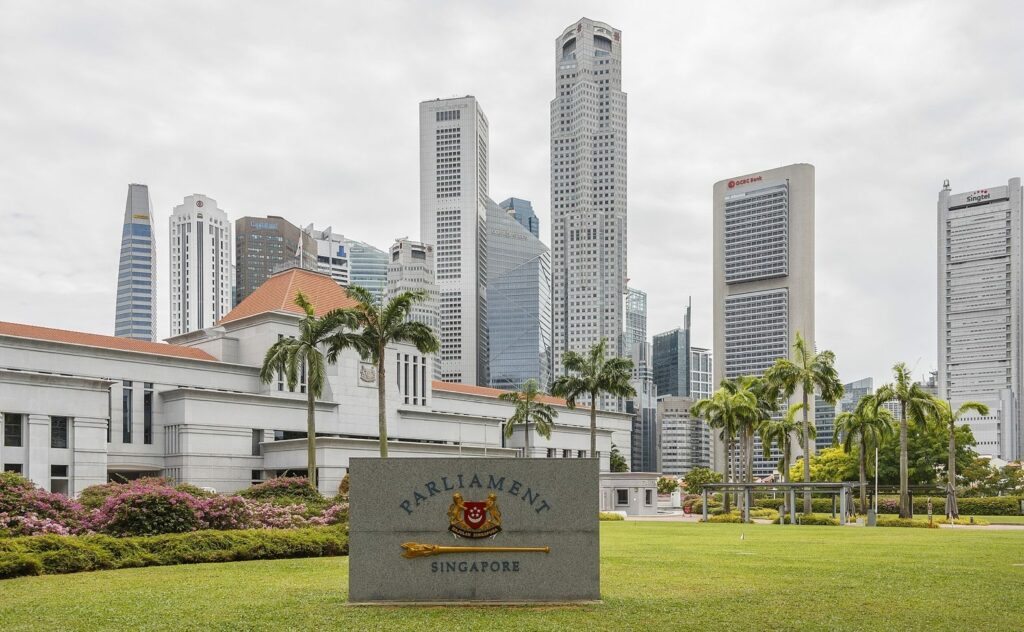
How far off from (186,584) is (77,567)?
396 centimetres

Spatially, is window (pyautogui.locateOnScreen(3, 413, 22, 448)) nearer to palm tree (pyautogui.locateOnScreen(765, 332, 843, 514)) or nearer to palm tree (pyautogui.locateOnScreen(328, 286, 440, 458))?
palm tree (pyautogui.locateOnScreen(328, 286, 440, 458))

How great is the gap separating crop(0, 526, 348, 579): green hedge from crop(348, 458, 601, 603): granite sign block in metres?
8.24

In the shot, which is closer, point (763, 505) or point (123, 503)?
point (123, 503)

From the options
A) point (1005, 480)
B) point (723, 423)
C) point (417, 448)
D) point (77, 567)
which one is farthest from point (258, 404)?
point (1005, 480)

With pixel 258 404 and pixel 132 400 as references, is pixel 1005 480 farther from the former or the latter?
pixel 132 400

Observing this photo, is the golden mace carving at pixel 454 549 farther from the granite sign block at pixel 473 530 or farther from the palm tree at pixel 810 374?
the palm tree at pixel 810 374

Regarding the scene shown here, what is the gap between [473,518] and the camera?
569 inches

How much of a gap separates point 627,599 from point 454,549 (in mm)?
3039

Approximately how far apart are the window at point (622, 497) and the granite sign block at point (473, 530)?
63471mm

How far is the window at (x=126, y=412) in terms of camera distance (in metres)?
53.8

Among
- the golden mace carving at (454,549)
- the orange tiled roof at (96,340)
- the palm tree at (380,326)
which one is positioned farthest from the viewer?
the orange tiled roof at (96,340)

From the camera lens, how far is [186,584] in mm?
17094

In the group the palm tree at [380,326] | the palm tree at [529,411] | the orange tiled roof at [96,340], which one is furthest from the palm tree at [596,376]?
the orange tiled roof at [96,340]

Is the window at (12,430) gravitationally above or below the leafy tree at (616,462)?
above
